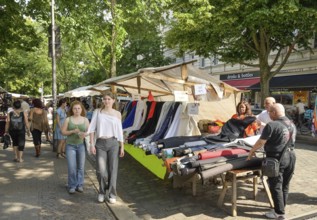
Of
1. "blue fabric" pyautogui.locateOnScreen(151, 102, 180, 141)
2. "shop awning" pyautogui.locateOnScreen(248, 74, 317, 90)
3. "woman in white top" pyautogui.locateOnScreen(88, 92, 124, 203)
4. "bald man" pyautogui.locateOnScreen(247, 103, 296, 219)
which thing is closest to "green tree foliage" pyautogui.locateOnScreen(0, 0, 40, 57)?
"blue fabric" pyautogui.locateOnScreen(151, 102, 180, 141)

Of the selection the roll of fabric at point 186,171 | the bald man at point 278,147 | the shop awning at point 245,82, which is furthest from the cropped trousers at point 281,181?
the shop awning at point 245,82

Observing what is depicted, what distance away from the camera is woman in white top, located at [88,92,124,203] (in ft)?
18.0

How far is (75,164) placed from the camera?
19.8 feet

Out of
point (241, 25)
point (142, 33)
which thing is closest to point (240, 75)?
point (142, 33)

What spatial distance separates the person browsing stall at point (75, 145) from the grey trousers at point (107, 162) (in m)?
0.65

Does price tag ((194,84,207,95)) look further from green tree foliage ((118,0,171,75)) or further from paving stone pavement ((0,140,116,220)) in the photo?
green tree foliage ((118,0,171,75))

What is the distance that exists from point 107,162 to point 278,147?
2626mm

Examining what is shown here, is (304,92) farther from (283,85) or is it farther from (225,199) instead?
(225,199)

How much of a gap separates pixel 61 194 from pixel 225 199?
9.04 feet

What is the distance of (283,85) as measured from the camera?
23.6m

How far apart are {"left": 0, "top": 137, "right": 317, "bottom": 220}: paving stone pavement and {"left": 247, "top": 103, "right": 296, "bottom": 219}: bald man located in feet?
1.20

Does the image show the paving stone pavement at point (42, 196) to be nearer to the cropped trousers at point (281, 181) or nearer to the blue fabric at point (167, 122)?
the blue fabric at point (167, 122)

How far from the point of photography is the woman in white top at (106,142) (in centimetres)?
548

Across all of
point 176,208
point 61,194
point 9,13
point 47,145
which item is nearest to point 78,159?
point 61,194
